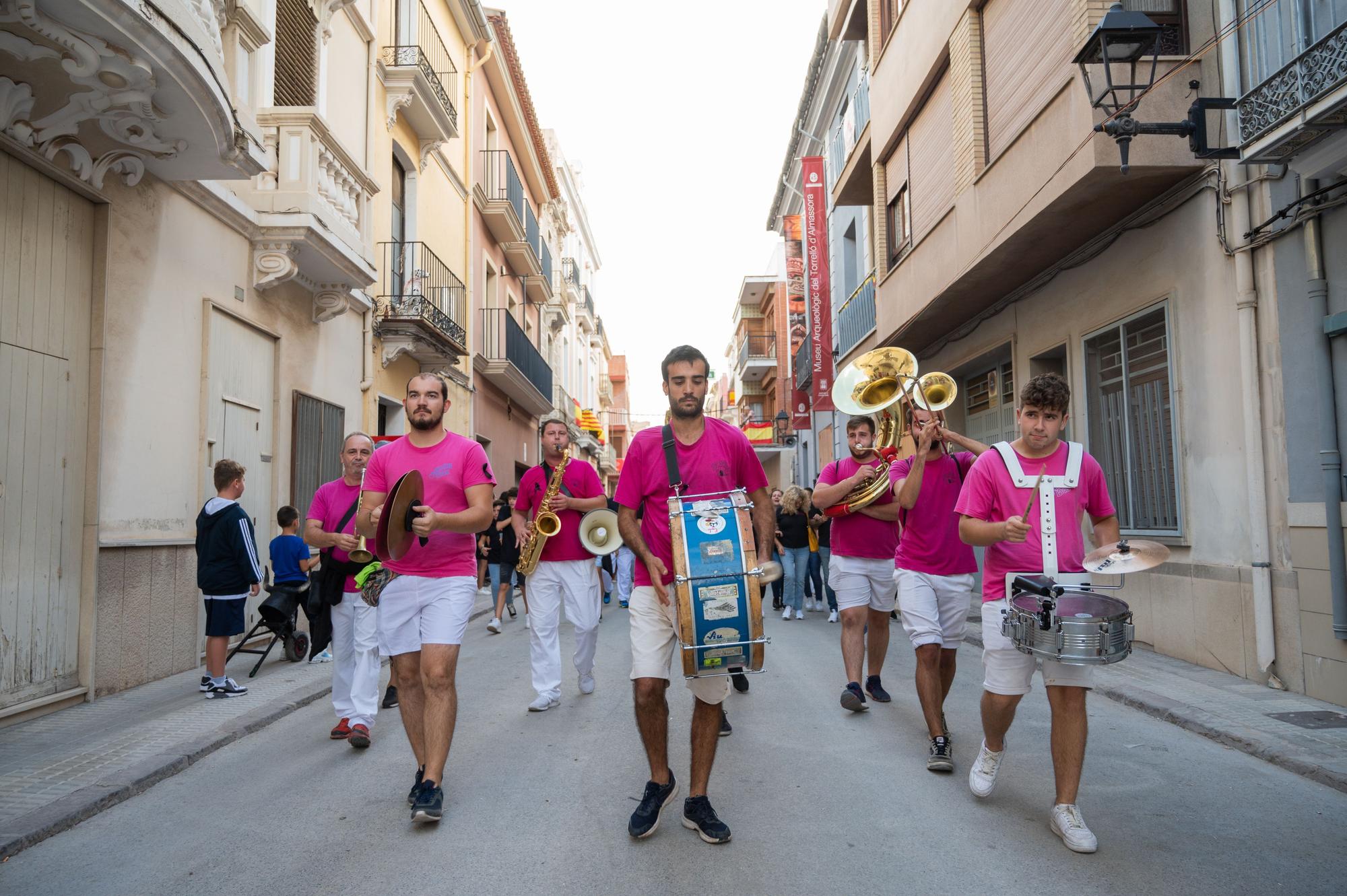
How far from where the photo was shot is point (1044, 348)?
1181 centimetres

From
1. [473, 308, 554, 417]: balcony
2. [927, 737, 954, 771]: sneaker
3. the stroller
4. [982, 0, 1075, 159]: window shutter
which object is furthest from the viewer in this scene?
[473, 308, 554, 417]: balcony

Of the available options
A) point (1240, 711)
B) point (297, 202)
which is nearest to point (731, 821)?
point (1240, 711)

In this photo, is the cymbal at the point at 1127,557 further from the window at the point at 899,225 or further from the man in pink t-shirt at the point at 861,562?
the window at the point at 899,225

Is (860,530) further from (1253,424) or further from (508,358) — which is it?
(508,358)

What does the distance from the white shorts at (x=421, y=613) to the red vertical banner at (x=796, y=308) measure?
71.8 ft

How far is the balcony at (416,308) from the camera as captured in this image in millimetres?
14906

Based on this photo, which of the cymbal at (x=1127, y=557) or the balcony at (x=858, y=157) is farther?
the balcony at (x=858, y=157)

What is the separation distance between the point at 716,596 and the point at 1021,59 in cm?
907

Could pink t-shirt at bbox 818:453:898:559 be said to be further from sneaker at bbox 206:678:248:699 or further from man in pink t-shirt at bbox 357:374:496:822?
sneaker at bbox 206:678:248:699

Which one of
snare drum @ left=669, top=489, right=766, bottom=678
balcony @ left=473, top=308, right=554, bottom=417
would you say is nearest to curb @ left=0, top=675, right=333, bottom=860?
snare drum @ left=669, top=489, right=766, bottom=678

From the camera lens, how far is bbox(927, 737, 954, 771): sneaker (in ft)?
16.0

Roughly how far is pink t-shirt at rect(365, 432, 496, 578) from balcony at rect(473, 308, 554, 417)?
16.9 metres

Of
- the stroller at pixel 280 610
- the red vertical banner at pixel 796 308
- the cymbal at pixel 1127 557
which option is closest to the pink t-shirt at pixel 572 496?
the stroller at pixel 280 610

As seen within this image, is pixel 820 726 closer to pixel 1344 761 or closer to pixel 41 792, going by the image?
pixel 1344 761
